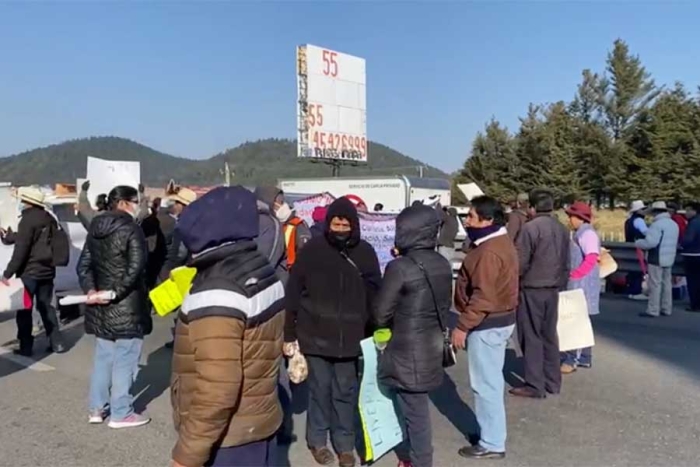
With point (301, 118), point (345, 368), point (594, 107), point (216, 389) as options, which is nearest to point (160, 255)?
point (345, 368)

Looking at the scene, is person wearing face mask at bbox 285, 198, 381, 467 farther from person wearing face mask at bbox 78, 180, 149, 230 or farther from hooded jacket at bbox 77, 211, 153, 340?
person wearing face mask at bbox 78, 180, 149, 230

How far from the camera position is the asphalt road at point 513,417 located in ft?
15.5

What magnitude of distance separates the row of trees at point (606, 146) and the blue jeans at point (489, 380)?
38.0m

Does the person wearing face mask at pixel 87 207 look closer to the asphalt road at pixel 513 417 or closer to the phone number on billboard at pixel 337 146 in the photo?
the asphalt road at pixel 513 417

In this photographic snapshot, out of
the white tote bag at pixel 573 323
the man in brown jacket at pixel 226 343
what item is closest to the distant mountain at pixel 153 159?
the white tote bag at pixel 573 323

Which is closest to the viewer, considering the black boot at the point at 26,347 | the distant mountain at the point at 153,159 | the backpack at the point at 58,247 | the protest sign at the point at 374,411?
the protest sign at the point at 374,411

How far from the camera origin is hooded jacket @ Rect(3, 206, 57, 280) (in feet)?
24.2

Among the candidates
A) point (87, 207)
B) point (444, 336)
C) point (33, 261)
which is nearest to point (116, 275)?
point (444, 336)

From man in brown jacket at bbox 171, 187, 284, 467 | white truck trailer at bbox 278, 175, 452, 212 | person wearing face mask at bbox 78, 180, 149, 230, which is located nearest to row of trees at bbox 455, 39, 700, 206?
white truck trailer at bbox 278, 175, 452, 212

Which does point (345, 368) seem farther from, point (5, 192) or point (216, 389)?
point (5, 192)

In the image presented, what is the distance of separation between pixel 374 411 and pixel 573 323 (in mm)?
2801

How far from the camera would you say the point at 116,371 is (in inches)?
203

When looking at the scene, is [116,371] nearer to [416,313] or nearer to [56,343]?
[416,313]

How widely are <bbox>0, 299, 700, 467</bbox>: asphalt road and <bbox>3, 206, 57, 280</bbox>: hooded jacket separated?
3.35ft
